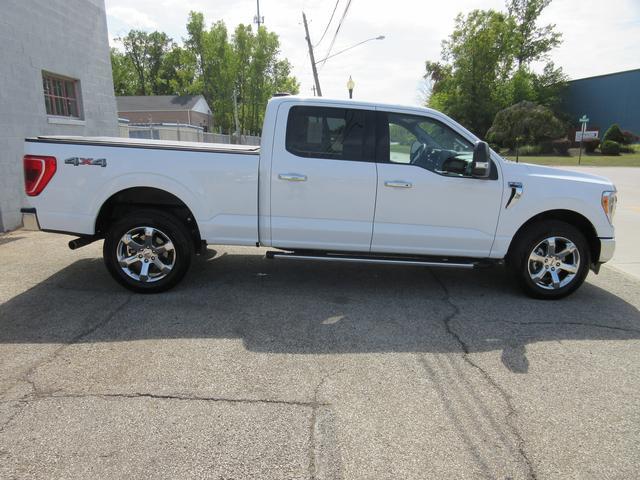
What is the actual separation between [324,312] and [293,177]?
1.41 meters

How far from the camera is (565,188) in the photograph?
4852mm

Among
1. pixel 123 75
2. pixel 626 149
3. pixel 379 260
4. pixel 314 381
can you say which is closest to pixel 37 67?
pixel 379 260

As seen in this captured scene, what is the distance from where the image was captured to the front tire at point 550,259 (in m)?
4.93

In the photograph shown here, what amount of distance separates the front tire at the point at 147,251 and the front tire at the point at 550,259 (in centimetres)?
361

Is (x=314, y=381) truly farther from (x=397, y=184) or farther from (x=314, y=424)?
(x=397, y=184)

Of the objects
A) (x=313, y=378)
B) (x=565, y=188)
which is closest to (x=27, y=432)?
(x=313, y=378)

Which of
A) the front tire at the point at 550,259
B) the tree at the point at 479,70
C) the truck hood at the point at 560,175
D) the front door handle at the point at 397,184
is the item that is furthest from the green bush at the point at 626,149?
the front door handle at the point at 397,184

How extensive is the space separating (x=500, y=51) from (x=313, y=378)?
211 ft

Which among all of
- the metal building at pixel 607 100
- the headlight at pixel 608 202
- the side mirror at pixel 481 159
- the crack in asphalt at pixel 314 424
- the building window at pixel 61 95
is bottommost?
the crack in asphalt at pixel 314 424

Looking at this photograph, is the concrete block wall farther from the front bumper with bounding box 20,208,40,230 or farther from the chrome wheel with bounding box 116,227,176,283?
the chrome wheel with bounding box 116,227,176,283

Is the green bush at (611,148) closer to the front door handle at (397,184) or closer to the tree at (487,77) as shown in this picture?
the tree at (487,77)

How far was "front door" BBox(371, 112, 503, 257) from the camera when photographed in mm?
4754

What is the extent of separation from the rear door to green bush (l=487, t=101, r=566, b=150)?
147ft

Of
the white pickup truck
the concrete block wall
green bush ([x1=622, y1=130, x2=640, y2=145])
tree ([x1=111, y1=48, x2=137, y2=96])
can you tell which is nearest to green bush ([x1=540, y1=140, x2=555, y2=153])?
green bush ([x1=622, y1=130, x2=640, y2=145])
